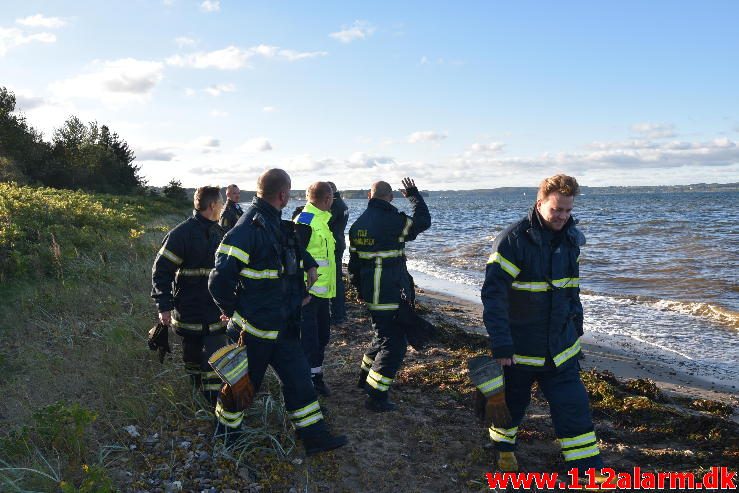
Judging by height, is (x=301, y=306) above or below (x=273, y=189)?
below

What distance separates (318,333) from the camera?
18.2 feet

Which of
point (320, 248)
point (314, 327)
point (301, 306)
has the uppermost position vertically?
point (320, 248)

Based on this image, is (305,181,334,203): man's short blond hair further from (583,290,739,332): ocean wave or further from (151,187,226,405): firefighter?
(583,290,739,332): ocean wave

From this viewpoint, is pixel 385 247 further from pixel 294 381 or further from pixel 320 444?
pixel 320 444

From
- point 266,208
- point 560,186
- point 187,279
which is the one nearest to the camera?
point 560,186

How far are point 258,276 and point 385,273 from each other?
148 centimetres

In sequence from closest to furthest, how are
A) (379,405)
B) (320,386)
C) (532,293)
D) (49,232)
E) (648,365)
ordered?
(532,293), (379,405), (320,386), (648,365), (49,232)

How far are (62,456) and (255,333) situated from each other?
1.57m

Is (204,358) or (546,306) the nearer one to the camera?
(546,306)

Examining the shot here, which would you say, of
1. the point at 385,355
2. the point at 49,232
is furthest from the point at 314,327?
the point at 49,232

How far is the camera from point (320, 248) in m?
5.30

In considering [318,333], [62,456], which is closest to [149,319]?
[318,333]

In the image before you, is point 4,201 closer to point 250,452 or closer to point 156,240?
point 156,240

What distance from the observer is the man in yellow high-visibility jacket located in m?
5.21
